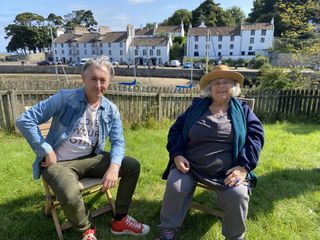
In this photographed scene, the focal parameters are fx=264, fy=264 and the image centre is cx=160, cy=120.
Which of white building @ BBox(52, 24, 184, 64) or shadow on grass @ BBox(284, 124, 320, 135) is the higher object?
white building @ BBox(52, 24, 184, 64)

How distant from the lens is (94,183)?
2.51 metres

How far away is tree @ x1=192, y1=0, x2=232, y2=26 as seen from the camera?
71.4 m

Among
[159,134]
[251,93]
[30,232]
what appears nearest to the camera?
[30,232]

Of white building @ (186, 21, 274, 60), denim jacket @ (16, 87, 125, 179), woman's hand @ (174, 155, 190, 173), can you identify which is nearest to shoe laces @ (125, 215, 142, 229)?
denim jacket @ (16, 87, 125, 179)

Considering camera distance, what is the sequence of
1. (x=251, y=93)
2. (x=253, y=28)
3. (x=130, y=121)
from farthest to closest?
1. (x=253, y=28)
2. (x=251, y=93)
3. (x=130, y=121)

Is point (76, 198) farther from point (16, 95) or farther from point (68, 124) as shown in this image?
point (16, 95)

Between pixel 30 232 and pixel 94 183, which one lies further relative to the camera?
pixel 30 232

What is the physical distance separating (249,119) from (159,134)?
375 centimetres

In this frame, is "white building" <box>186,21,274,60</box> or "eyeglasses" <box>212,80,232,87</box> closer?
"eyeglasses" <box>212,80,232,87</box>

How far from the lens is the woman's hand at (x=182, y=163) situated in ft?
8.28

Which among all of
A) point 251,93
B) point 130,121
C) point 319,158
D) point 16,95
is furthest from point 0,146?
point 251,93

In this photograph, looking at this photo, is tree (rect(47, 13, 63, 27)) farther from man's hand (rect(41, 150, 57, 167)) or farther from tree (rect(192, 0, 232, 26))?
man's hand (rect(41, 150, 57, 167))

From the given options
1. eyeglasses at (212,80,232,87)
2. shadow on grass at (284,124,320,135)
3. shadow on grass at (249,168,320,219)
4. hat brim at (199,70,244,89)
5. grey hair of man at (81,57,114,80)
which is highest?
grey hair of man at (81,57,114,80)

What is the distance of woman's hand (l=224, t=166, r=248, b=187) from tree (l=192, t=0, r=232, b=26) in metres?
73.5
